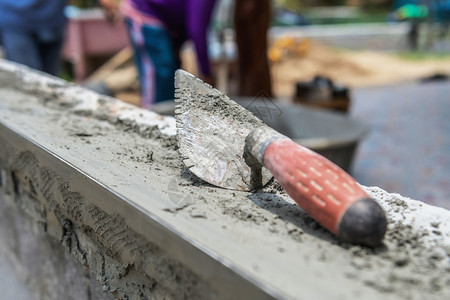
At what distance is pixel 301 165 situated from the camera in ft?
3.12

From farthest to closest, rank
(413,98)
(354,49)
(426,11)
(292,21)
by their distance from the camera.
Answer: (292,21), (426,11), (354,49), (413,98)

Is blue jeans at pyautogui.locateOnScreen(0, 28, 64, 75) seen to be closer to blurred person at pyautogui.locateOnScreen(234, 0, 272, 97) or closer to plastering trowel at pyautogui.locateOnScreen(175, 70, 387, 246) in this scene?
blurred person at pyautogui.locateOnScreen(234, 0, 272, 97)

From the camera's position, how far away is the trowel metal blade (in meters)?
1.17

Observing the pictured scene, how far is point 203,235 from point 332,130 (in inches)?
107

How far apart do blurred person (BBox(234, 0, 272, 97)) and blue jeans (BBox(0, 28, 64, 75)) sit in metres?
1.39

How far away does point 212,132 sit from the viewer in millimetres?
1203

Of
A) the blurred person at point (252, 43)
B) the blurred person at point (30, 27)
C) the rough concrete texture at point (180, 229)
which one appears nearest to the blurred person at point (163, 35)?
the blurred person at point (30, 27)

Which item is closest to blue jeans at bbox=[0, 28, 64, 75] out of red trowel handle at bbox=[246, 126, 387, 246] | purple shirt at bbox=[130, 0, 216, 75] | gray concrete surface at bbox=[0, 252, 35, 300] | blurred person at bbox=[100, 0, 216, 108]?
blurred person at bbox=[100, 0, 216, 108]

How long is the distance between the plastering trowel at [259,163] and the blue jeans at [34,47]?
8.83 ft

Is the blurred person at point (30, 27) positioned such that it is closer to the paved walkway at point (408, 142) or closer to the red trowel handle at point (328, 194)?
the paved walkway at point (408, 142)

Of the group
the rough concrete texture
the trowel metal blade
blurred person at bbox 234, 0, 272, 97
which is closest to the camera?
the rough concrete texture

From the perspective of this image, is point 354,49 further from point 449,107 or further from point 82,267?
point 82,267

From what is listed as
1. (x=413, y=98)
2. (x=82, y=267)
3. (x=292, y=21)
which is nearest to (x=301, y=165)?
(x=82, y=267)

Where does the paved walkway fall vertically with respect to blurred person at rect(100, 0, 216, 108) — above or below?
below
